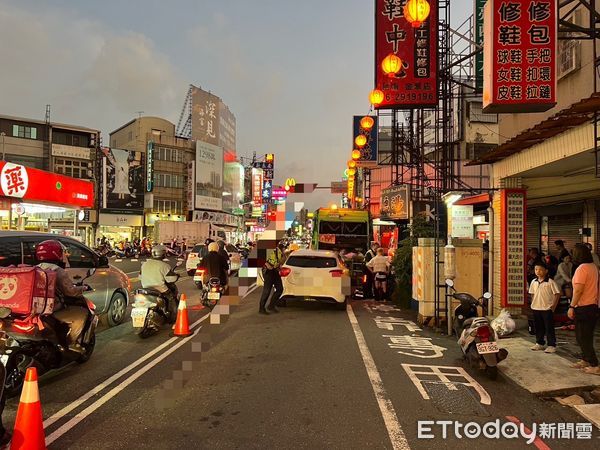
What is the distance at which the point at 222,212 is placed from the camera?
6131 centimetres

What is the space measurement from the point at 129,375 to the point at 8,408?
1.43m

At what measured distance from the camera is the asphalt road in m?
4.18

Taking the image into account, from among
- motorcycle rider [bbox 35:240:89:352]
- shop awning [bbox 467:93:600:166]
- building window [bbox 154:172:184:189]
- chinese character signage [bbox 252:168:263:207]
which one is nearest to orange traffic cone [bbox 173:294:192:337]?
motorcycle rider [bbox 35:240:89:352]

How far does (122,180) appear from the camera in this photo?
156 feet

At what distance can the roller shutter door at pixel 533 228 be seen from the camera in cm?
1720

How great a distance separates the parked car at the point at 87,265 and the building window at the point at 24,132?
1412 inches

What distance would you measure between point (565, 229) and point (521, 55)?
31.7ft

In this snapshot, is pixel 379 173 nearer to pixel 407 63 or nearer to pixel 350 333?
pixel 407 63

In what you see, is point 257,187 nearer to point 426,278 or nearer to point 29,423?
point 426,278

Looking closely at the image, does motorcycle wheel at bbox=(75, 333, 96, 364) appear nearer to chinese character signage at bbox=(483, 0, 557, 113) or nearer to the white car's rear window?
the white car's rear window

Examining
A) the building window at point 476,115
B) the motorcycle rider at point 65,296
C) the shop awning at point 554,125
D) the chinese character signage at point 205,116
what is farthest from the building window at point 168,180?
the motorcycle rider at point 65,296

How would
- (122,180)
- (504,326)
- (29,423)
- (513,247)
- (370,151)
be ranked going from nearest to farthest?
(29,423) → (504,326) → (513,247) → (370,151) → (122,180)

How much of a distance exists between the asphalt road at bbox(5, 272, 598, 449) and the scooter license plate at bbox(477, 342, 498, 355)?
1.27 ft

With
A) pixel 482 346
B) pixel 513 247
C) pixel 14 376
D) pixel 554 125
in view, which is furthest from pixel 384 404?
pixel 513 247
